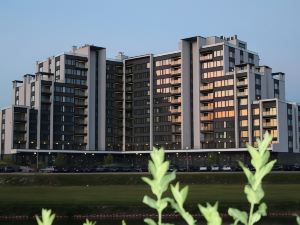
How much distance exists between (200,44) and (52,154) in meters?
59.1

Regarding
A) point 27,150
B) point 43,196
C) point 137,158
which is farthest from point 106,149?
point 43,196

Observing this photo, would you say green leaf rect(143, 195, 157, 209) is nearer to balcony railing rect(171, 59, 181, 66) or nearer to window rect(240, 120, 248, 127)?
window rect(240, 120, 248, 127)

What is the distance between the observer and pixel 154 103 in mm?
180125

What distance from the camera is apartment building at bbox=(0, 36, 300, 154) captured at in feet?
515

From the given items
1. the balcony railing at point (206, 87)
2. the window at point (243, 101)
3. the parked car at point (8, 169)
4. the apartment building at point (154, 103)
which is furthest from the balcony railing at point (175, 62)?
the parked car at point (8, 169)

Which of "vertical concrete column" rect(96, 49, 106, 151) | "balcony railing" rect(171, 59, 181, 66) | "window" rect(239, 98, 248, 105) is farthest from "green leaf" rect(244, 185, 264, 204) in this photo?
"vertical concrete column" rect(96, 49, 106, 151)

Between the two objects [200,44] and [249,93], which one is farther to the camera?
[200,44]

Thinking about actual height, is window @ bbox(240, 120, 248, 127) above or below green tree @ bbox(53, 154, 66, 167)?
above

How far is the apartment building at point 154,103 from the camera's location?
515 feet

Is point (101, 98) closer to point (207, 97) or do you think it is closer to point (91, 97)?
point (91, 97)

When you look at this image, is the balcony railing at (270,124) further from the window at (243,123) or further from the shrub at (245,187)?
the shrub at (245,187)

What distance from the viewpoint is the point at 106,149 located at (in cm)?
18188

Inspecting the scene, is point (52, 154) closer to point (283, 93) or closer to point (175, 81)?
point (175, 81)

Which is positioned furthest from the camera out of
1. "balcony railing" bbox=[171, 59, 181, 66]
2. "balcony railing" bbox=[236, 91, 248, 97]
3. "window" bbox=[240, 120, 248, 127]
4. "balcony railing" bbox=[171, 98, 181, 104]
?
"balcony railing" bbox=[171, 98, 181, 104]
